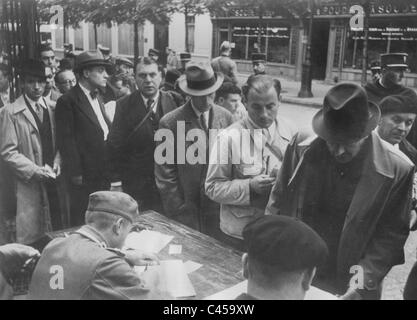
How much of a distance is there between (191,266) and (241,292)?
0.29m

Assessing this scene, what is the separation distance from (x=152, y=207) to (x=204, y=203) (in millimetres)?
476

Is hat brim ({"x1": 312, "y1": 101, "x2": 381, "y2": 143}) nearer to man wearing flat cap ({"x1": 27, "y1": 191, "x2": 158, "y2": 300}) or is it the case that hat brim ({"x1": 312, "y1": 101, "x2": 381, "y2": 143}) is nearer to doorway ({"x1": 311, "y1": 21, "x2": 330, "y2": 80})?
man wearing flat cap ({"x1": 27, "y1": 191, "x2": 158, "y2": 300})

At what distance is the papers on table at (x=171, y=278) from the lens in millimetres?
1534

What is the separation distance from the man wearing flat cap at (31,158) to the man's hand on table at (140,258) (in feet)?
3.78

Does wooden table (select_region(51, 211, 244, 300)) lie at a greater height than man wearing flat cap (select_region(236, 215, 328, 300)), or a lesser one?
lesser

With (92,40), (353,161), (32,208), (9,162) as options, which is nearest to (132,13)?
(92,40)

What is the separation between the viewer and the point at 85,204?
2621 mm

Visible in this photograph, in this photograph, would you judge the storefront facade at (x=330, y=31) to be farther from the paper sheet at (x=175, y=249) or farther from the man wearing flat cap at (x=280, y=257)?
the man wearing flat cap at (x=280, y=257)

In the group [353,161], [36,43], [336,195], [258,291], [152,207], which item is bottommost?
[152,207]

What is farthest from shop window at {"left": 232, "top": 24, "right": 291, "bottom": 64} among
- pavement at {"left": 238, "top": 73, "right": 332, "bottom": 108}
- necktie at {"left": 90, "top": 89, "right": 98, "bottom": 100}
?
necktie at {"left": 90, "top": 89, "right": 98, "bottom": 100}

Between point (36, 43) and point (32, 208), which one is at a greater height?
point (36, 43)

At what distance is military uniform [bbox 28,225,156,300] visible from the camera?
1343 millimetres

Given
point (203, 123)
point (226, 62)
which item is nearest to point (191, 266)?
point (203, 123)

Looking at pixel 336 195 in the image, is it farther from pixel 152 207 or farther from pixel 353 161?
pixel 152 207
